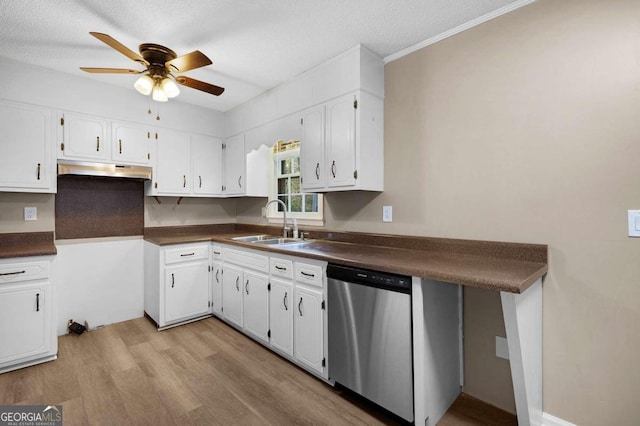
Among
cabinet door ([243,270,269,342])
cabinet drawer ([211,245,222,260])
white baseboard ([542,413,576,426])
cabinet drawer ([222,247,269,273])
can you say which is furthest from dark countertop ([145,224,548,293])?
white baseboard ([542,413,576,426])

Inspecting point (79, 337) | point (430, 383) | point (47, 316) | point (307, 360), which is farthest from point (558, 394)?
point (79, 337)

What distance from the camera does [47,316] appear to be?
2.46m

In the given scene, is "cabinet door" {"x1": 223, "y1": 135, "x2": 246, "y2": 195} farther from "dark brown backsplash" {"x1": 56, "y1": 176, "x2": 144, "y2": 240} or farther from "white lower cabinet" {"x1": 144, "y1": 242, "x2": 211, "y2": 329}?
"dark brown backsplash" {"x1": 56, "y1": 176, "x2": 144, "y2": 240}

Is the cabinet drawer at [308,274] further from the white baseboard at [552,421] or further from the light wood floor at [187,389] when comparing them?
the white baseboard at [552,421]

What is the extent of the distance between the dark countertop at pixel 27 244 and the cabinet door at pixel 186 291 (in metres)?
0.98

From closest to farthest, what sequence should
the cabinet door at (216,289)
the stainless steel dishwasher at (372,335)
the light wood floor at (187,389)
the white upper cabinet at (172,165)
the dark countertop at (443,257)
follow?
1. the dark countertop at (443,257)
2. the stainless steel dishwasher at (372,335)
3. the light wood floor at (187,389)
4. the cabinet door at (216,289)
5. the white upper cabinet at (172,165)

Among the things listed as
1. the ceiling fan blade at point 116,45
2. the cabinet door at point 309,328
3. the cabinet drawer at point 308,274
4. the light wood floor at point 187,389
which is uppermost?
the ceiling fan blade at point 116,45

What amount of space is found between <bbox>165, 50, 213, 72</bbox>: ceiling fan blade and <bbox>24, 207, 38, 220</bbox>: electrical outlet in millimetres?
2003

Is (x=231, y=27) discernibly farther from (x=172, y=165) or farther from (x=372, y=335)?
(x=372, y=335)

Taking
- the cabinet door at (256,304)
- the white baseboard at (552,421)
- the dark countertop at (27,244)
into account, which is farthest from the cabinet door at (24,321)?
the white baseboard at (552,421)

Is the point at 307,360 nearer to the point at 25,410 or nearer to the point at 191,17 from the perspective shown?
the point at 25,410

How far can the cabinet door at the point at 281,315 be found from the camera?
7.75ft

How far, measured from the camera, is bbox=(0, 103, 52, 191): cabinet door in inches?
99.7

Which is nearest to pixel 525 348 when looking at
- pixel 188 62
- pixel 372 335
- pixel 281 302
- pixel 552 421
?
pixel 552 421
